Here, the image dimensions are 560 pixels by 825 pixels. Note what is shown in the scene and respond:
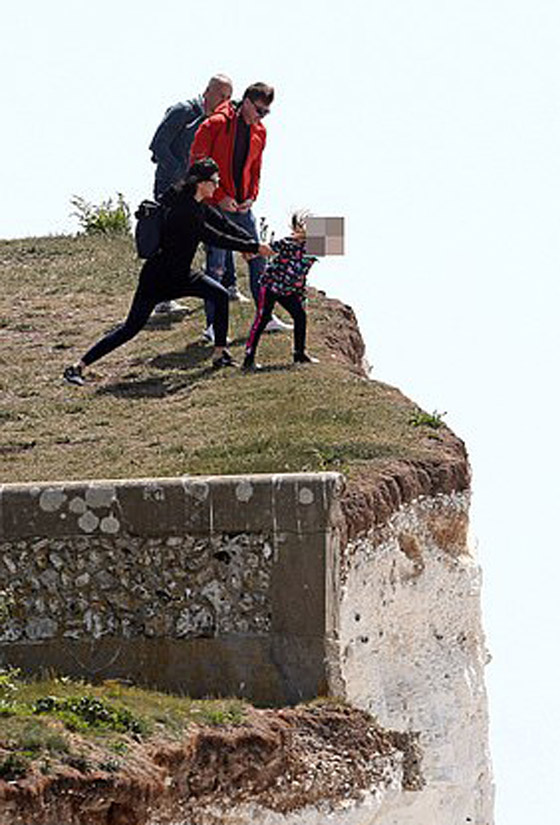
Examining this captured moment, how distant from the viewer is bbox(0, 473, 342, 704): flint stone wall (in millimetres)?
12008

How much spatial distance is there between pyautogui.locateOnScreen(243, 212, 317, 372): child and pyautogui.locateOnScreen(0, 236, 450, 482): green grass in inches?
17.5

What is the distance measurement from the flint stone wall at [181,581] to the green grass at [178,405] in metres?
1.12

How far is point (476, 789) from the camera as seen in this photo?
14922 millimetres

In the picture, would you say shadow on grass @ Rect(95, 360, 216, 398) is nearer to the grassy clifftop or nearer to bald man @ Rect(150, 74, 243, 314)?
the grassy clifftop

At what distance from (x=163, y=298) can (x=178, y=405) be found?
1.16 meters

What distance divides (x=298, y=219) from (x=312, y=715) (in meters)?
5.91

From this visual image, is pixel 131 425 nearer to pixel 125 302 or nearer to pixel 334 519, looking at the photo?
pixel 334 519

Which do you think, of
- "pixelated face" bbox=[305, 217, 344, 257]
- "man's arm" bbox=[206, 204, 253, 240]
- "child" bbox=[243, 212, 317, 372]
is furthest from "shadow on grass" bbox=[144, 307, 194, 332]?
"pixelated face" bbox=[305, 217, 344, 257]

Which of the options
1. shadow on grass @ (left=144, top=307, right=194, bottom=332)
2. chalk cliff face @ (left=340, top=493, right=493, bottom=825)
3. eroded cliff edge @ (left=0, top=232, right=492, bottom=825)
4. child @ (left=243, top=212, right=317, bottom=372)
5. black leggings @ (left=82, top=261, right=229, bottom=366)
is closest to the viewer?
eroded cliff edge @ (left=0, top=232, right=492, bottom=825)

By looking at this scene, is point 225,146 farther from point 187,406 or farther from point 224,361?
point 187,406

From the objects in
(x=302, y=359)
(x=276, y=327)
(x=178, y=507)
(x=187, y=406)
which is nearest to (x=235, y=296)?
(x=276, y=327)

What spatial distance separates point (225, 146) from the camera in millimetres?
18406

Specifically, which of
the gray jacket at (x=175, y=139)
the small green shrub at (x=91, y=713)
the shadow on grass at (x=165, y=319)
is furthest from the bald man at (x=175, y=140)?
the small green shrub at (x=91, y=713)

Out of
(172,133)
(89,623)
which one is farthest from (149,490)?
(172,133)
